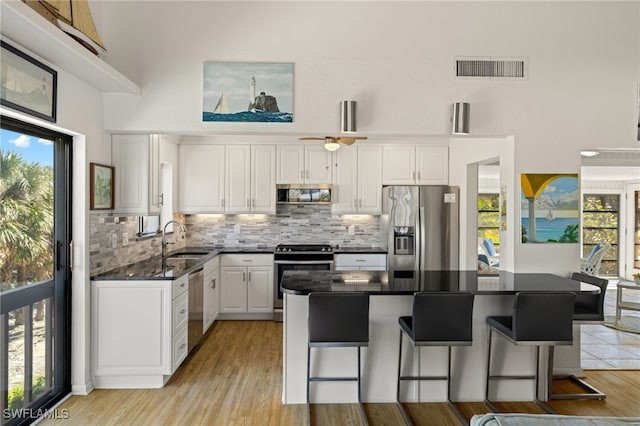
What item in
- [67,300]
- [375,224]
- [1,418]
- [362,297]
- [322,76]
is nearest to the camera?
[1,418]

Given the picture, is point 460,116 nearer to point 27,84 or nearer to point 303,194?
point 303,194

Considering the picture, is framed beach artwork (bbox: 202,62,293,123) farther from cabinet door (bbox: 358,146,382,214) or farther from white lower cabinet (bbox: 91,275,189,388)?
cabinet door (bbox: 358,146,382,214)

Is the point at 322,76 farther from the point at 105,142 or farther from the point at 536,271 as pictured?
the point at 536,271

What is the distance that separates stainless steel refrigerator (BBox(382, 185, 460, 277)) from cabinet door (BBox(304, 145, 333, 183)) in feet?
3.04

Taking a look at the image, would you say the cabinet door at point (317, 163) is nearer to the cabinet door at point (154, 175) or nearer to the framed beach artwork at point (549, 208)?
the cabinet door at point (154, 175)

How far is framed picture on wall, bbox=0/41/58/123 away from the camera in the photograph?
2.27m

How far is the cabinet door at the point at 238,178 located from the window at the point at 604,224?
299 inches

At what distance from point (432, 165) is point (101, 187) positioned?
4012 mm

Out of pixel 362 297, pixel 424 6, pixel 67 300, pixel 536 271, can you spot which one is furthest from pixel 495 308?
pixel 67 300

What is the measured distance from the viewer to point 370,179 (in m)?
5.62

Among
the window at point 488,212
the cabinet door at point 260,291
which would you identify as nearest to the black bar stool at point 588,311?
the cabinet door at point 260,291

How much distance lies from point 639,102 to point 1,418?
17.5 feet

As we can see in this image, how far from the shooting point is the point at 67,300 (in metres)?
3.16

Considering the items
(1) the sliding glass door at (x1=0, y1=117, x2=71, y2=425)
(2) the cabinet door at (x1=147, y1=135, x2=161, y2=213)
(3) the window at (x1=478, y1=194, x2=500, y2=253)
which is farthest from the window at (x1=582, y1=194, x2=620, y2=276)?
(1) the sliding glass door at (x1=0, y1=117, x2=71, y2=425)
